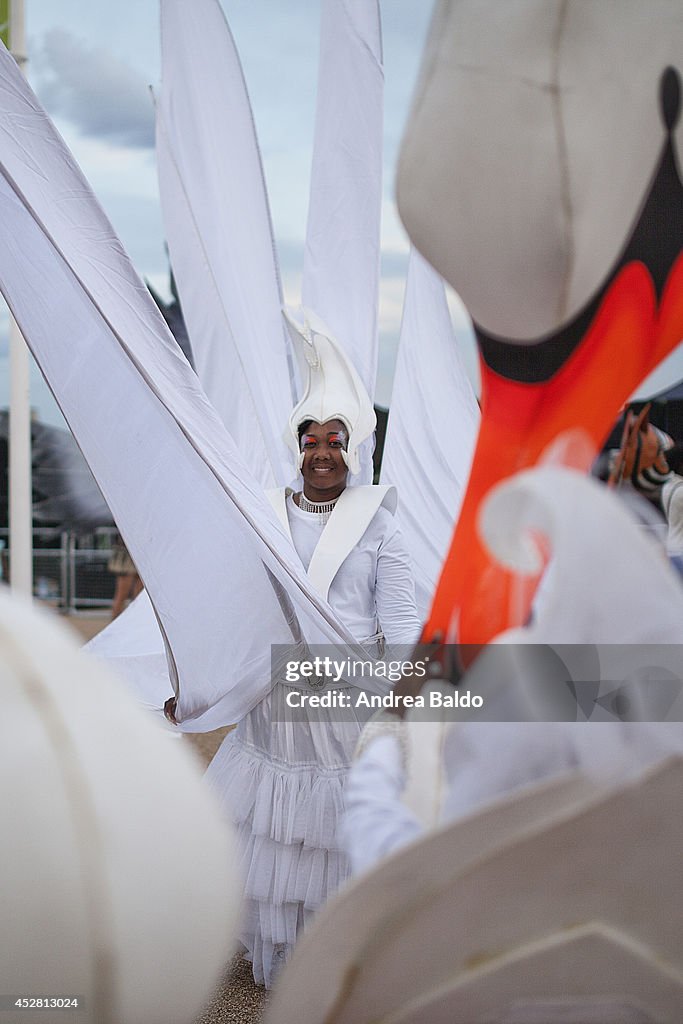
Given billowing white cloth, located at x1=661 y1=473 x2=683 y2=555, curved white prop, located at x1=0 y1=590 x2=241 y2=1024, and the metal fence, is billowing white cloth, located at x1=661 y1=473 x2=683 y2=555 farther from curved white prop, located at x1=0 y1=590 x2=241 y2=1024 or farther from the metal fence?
the metal fence

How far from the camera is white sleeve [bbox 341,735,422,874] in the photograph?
3.65 feet

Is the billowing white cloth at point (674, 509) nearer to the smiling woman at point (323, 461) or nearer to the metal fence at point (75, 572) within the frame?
the smiling woman at point (323, 461)

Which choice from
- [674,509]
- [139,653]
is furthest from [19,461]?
[674,509]

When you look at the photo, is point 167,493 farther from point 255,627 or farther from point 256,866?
point 256,866

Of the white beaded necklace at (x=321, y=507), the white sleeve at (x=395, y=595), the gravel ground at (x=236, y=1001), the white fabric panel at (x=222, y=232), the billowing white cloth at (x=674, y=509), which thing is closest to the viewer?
the billowing white cloth at (x=674, y=509)

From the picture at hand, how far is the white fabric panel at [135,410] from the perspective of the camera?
1812 mm

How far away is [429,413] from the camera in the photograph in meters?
3.33

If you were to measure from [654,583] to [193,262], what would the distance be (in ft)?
6.69

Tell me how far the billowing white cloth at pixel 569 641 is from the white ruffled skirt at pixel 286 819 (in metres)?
1.12

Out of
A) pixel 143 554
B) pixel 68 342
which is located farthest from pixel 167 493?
pixel 68 342

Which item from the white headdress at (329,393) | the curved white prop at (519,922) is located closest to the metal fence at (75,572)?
the white headdress at (329,393)

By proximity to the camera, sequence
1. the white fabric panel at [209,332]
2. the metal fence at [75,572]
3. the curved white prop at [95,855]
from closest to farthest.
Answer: the curved white prop at [95,855] → the white fabric panel at [209,332] → the metal fence at [75,572]

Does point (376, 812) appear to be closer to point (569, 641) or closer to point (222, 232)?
point (569, 641)

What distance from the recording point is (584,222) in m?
1.25
